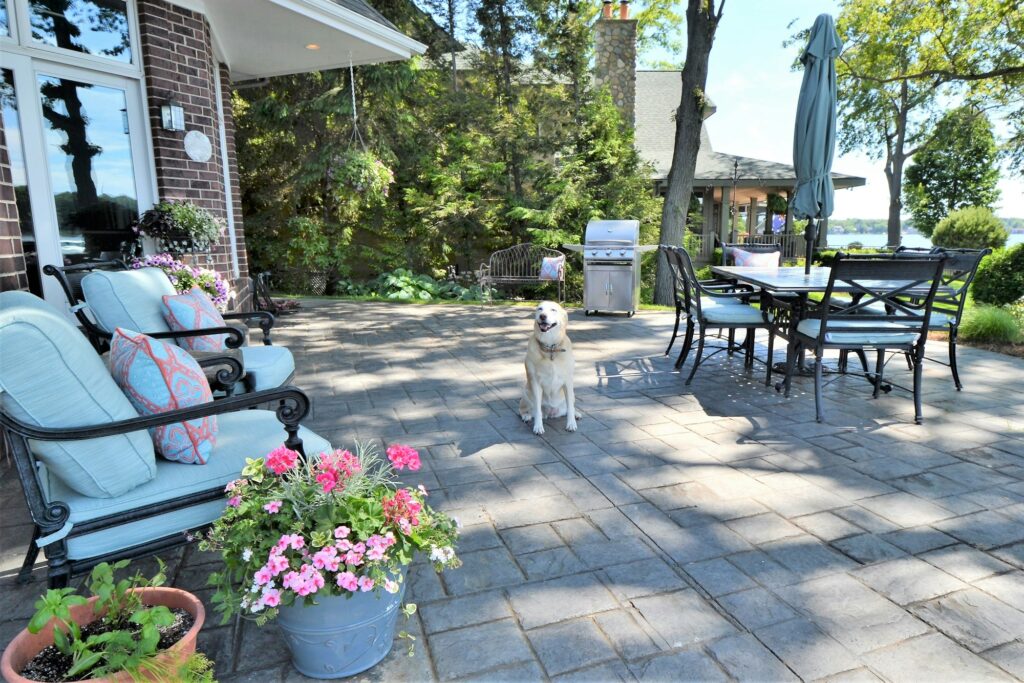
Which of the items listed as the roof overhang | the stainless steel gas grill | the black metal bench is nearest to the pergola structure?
the black metal bench

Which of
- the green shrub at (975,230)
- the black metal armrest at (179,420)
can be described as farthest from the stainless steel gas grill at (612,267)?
the green shrub at (975,230)

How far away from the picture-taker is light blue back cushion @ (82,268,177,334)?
3018 millimetres

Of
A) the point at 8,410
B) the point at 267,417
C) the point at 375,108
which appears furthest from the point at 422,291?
the point at 8,410

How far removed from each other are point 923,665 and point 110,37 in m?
6.26

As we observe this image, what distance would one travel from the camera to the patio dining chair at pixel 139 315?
3037 millimetres

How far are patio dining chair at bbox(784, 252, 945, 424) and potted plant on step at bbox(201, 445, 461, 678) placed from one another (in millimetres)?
3036

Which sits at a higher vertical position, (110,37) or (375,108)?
(375,108)

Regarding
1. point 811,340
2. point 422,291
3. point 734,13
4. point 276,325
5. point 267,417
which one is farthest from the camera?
point 422,291

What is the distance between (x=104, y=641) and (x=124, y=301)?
229 cm

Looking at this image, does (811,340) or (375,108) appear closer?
(811,340)

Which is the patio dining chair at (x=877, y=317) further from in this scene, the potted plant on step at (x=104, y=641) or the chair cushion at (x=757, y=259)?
the potted plant on step at (x=104, y=641)

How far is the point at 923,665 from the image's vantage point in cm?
165

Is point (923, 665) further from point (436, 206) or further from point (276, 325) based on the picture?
point (436, 206)

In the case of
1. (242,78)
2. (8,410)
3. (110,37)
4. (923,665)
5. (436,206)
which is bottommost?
(923,665)
